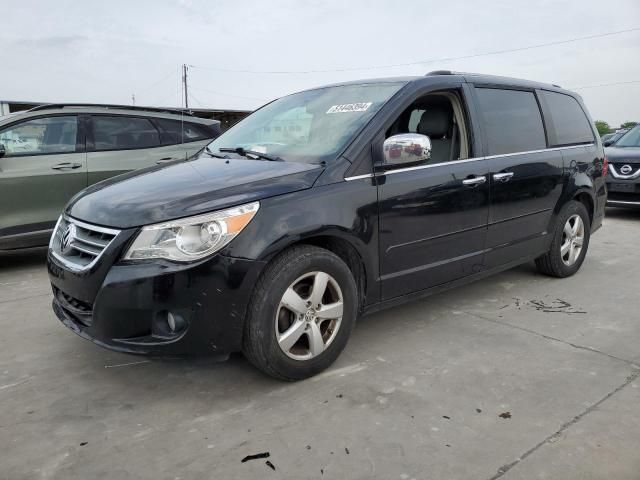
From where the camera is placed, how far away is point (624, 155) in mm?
8312

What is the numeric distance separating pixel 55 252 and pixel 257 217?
49.6 inches

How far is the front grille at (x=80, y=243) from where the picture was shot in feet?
8.52

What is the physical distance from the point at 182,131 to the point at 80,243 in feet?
12.8

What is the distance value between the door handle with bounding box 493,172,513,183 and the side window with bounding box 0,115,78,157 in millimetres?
4266

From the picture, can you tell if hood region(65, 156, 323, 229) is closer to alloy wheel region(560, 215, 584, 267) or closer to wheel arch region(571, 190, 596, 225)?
alloy wheel region(560, 215, 584, 267)

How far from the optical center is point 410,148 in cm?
305

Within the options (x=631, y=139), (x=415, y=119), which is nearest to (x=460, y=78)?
(x=415, y=119)

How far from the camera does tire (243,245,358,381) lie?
2.60 metres

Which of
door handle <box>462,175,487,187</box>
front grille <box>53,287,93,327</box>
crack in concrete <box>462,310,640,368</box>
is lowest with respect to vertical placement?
crack in concrete <box>462,310,640,368</box>

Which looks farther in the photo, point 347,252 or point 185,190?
point 347,252

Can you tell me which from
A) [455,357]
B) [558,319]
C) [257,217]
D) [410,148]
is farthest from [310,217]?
[558,319]

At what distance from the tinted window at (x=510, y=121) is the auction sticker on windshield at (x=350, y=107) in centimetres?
101

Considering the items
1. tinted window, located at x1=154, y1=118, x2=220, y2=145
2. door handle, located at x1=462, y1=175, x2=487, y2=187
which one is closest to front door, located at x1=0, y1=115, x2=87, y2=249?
tinted window, located at x1=154, y1=118, x2=220, y2=145

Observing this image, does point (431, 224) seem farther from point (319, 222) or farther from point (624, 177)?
point (624, 177)
